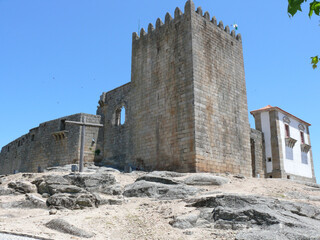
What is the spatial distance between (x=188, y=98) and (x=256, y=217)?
8062 millimetres

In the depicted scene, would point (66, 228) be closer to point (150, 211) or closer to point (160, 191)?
point (150, 211)

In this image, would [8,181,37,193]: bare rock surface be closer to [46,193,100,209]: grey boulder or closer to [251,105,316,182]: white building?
[46,193,100,209]: grey boulder

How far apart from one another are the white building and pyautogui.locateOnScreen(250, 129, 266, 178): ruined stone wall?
0.58m

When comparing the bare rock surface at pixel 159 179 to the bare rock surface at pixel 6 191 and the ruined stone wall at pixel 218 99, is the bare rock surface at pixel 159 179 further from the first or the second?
the bare rock surface at pixel 6 191

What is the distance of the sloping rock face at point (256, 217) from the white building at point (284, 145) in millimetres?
19425

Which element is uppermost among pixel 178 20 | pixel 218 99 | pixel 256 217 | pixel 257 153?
pixel 178 20

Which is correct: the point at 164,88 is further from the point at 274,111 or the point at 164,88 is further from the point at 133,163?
the point at 274,111

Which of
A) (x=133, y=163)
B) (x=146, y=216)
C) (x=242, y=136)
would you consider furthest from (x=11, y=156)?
(x=146, y=216)

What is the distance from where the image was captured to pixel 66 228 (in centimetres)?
610

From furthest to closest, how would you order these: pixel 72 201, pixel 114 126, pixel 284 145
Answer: pixel 284 145
pixel 114 126
pixel 72 201

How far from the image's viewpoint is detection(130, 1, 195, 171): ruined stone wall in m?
13.8

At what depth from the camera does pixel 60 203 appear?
321 inches

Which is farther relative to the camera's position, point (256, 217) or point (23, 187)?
point (23, 187)

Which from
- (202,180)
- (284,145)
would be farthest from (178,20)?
(284,145)
